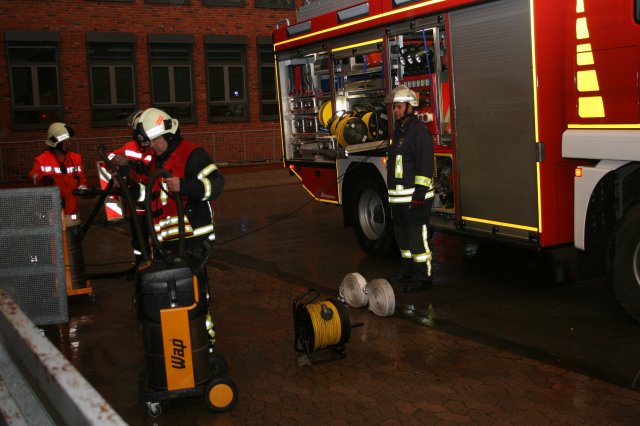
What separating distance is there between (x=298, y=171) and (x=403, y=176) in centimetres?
376

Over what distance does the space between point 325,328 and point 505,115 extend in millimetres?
2782

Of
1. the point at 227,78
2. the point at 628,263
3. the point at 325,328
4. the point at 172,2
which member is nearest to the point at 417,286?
the point at 628,263

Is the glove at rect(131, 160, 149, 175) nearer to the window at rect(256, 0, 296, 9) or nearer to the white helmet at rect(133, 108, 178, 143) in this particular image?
the white helmet at rect(133, 108, 178, 143)

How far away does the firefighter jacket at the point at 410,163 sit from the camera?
7504 millimetres

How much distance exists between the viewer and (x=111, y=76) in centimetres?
2469

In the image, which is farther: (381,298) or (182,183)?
(381,298)

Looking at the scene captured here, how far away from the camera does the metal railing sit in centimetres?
2223

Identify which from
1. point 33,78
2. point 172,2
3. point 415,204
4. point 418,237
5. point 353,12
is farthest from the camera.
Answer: point 172,2

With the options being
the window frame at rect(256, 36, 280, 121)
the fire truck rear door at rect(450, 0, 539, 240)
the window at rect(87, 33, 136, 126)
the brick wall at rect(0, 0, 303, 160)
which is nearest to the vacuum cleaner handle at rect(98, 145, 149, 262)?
the fire truck rear door at rect(450, 0, 539, 240)

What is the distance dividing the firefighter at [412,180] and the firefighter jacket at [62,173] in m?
3.43

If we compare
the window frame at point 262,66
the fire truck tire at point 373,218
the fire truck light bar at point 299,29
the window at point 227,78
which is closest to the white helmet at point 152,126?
the fire truck tire at point 373,218

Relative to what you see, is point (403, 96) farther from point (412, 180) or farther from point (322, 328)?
point (322, 328)

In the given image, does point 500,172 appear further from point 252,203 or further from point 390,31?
point 252,203

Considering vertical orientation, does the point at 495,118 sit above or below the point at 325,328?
above
